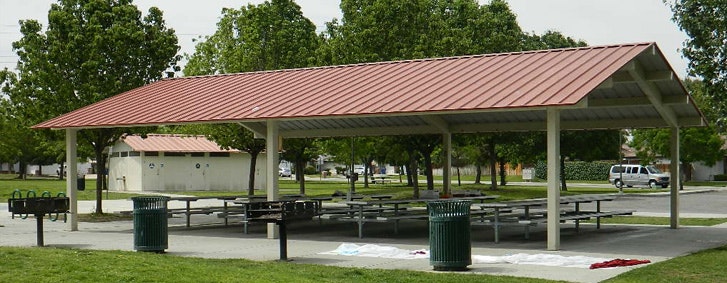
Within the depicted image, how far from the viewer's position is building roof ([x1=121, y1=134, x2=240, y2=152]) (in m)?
47.5

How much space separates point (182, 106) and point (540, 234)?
28.1ft

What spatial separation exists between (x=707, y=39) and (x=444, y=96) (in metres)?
8.33

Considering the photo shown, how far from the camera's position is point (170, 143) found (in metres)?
48.8

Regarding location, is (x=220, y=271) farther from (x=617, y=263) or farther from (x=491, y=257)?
(x=617, y=263)

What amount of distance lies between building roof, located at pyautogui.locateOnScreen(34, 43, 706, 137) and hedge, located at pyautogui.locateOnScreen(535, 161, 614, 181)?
156ft

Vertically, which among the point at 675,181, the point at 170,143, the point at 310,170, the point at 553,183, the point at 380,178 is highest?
the point at 170,143

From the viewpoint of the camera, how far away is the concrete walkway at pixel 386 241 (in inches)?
535

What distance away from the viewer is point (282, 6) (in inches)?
1684

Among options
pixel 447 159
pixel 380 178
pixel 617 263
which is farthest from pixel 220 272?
pixel 380 178

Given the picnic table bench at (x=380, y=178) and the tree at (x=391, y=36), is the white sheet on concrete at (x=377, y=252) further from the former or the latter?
the picnic table bench at (x=380, y=178)

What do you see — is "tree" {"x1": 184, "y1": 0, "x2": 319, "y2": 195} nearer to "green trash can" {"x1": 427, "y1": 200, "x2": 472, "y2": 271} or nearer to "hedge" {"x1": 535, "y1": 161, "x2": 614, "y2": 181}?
"green trash can" {"x1": 427, "y1": 200, "x2": 472, "y2": 271}

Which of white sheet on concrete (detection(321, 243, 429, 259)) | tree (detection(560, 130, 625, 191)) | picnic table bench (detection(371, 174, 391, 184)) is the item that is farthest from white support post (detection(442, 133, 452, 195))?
picnic table bench (detection(371, 174, 391, 184))

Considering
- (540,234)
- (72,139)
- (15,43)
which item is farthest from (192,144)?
(540,234)

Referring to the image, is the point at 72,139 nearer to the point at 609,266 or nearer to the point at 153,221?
the point at 153,221
